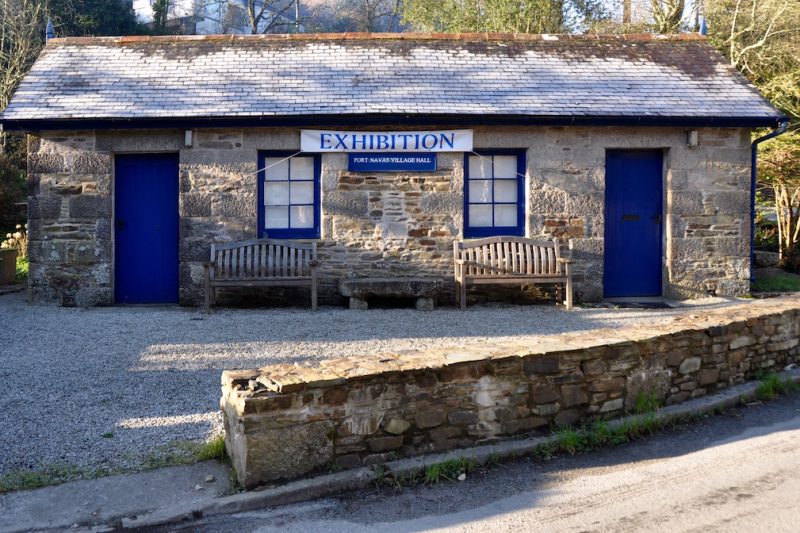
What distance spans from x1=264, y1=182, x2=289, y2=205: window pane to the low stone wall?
629cm

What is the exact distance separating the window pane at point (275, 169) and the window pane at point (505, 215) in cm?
319

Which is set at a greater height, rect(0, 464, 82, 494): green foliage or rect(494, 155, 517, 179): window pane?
rect(494, 155, 517, 179): window pane

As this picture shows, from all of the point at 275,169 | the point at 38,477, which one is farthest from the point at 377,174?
the point at 38,477

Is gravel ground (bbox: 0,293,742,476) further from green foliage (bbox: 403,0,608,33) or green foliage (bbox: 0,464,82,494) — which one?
green foliage (bbox: 403,0,608,33)

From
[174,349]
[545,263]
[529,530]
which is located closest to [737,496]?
[529,530]

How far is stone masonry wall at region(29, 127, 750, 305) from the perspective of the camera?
33.4 ft

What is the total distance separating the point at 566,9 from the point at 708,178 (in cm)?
1258

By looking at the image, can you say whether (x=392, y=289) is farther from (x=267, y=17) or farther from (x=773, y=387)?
(x=267, y=17)

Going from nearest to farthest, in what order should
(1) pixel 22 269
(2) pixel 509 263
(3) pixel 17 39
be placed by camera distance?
1. (2) pixel 509 263
2. (1) pixel 22 269
3. (3) pixel 17 39

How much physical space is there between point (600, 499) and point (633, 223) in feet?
25.5

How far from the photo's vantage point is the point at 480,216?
10695mm

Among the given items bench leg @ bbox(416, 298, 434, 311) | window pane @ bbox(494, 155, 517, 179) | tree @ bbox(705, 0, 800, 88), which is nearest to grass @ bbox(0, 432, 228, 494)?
bench leg @ bbox(416, 298, 434, 311)

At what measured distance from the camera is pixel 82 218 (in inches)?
401

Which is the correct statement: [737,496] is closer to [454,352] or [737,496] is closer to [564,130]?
Result: [454,352]
